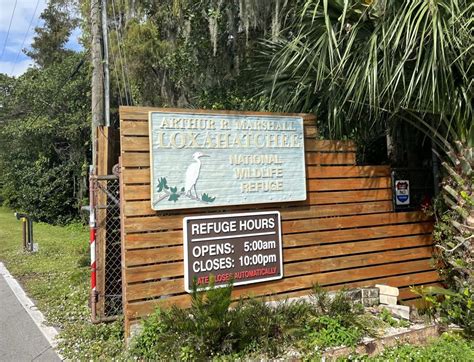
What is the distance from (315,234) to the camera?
5.88 m

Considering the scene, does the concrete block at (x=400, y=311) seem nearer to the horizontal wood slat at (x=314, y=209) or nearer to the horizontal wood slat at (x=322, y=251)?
the horizontal wood slat at (x=322, y=251)

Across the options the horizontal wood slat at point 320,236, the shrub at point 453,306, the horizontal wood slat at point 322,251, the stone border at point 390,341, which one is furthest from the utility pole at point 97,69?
the shrub at point 453,306

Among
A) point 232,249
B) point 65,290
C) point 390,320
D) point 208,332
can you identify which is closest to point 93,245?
point 232,249

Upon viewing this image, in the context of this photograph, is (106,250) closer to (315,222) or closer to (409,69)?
(315,222)

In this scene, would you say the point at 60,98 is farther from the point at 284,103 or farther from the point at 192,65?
the point at 284,103

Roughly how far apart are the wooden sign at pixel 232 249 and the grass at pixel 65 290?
117 cm

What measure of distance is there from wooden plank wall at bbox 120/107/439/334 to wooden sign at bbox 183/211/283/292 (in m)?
0.10

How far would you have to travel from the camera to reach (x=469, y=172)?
5617 millimetres

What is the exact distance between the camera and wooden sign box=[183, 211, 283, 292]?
16.6 ft

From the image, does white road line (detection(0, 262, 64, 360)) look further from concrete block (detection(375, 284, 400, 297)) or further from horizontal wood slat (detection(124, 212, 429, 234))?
concrete block (detection(375, 284, 400, 297))

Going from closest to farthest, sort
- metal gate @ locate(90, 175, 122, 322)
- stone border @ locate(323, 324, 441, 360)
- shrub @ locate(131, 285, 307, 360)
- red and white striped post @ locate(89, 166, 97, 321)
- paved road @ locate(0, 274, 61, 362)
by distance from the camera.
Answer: shrub @ locate(131, 285, 307, 360) < stone border @ locate(323, 324, 441, 360) < paved road @ locate(0, 274, 61, 362) < red and white striped post @ locate(89, 166, 97, 321) < metal gate @ locate(90, 175, 122, 322)

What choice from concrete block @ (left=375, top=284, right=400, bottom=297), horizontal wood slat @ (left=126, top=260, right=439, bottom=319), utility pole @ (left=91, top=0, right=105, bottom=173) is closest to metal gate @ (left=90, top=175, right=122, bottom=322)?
horizontal wood slat @ (left=126, top=260, right=439, bottom=319)

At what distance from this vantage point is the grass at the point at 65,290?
16.6ft

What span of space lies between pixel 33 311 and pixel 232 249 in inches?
135
